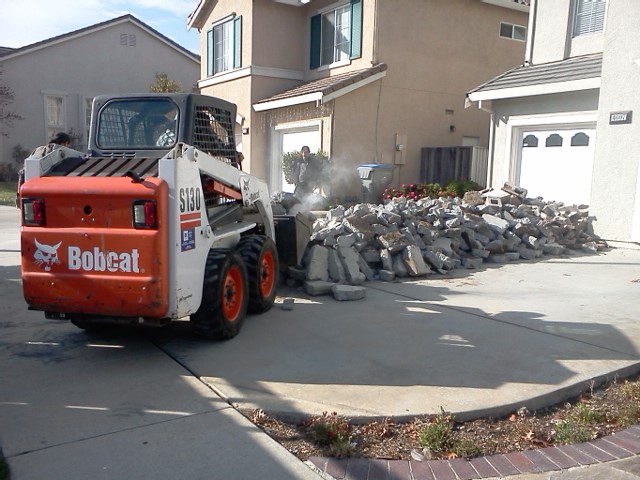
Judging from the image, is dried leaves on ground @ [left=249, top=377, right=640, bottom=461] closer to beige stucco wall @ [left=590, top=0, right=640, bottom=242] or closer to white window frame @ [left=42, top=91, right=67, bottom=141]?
beige stucco wall @ [left=590, top=0, right=640, bottom=242]

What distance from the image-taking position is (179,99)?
18.8 feet

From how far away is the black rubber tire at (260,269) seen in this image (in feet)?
21.2

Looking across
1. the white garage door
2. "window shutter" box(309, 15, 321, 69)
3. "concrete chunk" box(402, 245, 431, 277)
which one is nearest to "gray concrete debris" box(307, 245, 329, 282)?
"concrete chunk" box(402, 245, 431, 277)

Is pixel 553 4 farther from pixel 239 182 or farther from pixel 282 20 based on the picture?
pixel 239 182

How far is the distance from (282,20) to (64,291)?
50.8 feet

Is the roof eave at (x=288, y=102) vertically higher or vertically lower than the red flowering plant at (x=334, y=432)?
higher

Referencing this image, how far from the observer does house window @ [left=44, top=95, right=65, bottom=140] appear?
90.2 ft

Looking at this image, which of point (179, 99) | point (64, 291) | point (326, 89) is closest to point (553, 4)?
point (326, 89)

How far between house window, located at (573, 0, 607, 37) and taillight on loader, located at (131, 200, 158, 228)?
12.0 metres

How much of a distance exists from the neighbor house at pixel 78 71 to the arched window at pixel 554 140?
2169 centimetres

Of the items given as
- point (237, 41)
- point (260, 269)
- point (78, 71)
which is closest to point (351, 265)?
point (260, 269)

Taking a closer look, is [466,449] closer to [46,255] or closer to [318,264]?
[46,255]

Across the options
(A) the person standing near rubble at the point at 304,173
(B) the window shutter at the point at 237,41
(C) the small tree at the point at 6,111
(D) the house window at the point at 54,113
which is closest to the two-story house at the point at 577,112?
(A) the person standing near rubble at the point at 304,173

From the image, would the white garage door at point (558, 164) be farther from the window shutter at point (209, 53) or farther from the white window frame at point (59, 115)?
the white window frame at point (59, 115)
